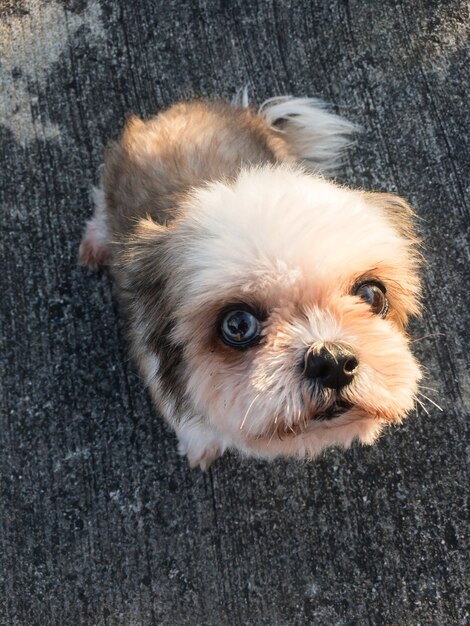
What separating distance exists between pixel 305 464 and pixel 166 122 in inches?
62.2

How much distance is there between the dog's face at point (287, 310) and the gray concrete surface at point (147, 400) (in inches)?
29.4

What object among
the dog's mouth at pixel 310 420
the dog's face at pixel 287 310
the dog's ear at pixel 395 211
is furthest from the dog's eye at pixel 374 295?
the dog's mouth at pixel 310 420

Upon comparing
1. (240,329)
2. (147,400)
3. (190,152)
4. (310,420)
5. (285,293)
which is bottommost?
(147,400)

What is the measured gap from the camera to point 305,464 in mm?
2400

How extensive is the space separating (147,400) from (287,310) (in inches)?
43.8

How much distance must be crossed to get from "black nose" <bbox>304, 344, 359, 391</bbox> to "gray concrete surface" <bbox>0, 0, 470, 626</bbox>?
98cm

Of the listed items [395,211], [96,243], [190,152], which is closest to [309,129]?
[190,152]

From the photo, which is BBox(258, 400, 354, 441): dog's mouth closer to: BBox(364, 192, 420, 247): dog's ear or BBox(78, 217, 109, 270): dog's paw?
BBox(364, 192, 420, 247): dog's ear

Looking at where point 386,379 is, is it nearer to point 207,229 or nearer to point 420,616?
point 207,229

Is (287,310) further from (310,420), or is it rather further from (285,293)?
(310,420)

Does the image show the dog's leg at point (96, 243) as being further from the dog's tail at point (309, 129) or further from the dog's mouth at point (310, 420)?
the dog's mouth at point (310, 420)

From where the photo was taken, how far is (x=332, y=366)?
59.3 inches

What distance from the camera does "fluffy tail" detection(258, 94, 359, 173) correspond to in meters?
2.70

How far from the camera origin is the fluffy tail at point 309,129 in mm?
2703
